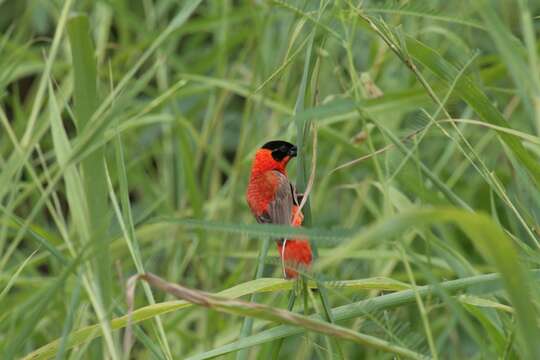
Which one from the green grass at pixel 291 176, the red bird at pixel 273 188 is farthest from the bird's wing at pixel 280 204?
the green grass at pixel 291 176

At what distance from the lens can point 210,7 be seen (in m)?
4.61

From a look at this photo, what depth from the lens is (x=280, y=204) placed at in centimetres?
244

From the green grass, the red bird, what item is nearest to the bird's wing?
the red bird

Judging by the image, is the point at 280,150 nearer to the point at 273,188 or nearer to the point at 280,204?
the point at 273,188

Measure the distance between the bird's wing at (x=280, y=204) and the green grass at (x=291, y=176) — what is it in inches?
5.2

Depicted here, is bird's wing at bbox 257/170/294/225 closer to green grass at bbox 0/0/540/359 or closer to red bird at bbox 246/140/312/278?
red bird at bbox 246/140/312/278

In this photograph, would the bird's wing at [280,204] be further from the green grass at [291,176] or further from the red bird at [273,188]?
the green grass at [291,176]

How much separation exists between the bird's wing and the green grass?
5.2 inches

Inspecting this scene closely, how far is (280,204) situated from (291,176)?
1.24 meters

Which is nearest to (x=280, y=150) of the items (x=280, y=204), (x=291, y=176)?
(x=280, y=204)

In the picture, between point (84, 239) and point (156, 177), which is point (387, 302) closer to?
point (84, 239)

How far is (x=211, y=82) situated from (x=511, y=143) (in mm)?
1586

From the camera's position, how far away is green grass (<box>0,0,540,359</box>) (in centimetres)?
151

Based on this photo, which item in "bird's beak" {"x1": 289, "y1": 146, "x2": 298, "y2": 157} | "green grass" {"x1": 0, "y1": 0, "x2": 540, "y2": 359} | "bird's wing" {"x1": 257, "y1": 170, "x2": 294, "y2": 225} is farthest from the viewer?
"bird's beak" {"x1": 289, "y1": 146, "x2": 298, "y2": 157}
